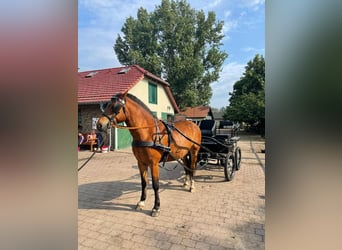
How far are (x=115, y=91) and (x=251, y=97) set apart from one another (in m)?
19.3

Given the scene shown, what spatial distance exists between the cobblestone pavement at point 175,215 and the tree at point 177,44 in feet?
63.3

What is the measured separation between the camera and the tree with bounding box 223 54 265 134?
81.3 feet

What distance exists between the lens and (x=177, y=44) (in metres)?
25.5

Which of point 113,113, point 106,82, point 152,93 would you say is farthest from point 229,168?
point 106,82

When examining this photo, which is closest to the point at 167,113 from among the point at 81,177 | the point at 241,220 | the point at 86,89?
the point at 86,89

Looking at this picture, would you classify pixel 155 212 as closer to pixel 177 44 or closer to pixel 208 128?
pixel 208 128

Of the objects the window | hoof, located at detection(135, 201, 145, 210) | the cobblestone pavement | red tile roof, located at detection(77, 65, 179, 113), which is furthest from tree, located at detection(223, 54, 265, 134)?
hoof, located at detection(135, 201, 145, 210)

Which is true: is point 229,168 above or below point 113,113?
below

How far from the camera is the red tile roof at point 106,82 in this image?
1229cm

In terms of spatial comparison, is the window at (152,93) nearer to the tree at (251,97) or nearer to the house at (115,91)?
the house at (115,91)

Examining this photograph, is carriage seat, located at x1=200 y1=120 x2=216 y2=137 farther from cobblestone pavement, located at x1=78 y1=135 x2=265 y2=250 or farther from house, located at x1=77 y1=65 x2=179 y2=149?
house, located at x1=77 y1=65 x2=179 y2=149

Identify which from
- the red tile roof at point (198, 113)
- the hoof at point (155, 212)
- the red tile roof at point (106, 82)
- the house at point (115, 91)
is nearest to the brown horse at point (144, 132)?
the hoof at point (155, 212)
